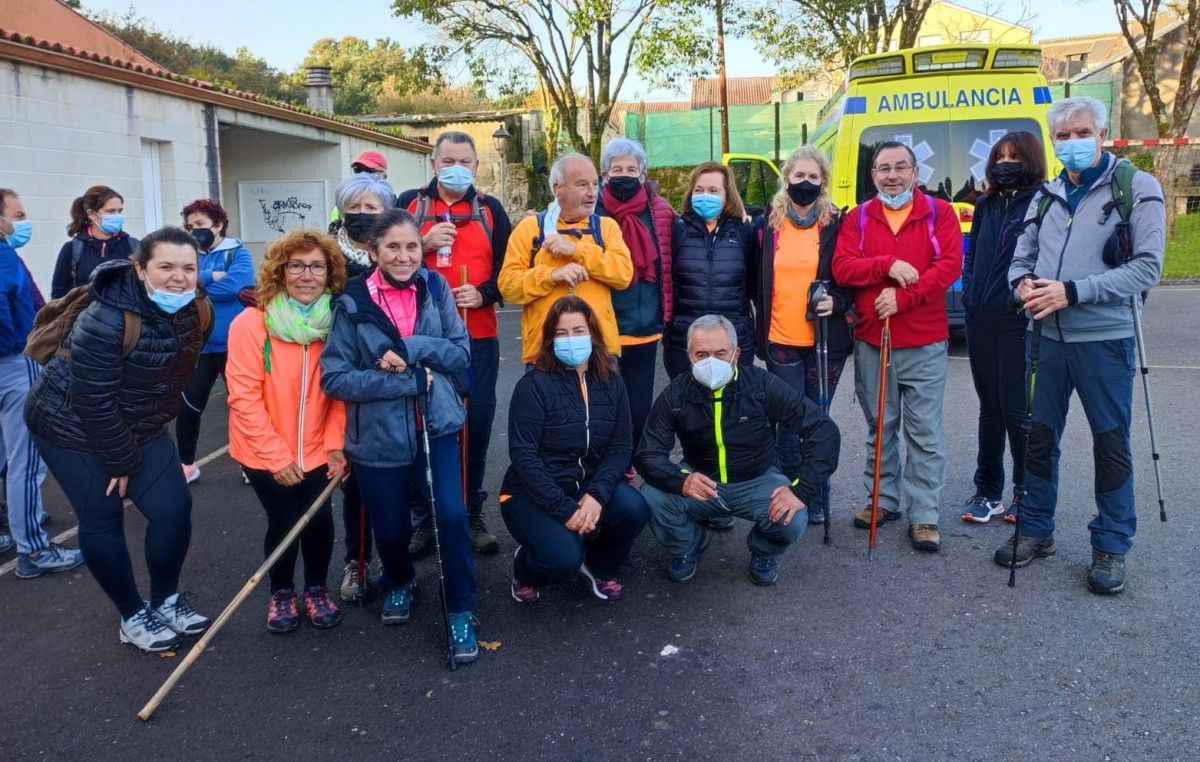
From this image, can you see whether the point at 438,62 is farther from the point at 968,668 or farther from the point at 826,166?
the point at 968,668

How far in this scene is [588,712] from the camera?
317 centimetres

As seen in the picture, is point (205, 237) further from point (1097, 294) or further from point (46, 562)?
point (1097, 294)

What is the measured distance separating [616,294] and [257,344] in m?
1.90

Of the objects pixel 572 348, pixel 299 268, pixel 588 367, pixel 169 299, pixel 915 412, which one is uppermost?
pixel 299 268

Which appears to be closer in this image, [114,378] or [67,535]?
[114,378]

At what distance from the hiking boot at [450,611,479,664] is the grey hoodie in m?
2.90

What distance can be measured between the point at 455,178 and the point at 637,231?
0.98 meters

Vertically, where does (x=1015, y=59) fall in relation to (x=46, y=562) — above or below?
above

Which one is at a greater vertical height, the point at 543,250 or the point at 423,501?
the point at 543,250

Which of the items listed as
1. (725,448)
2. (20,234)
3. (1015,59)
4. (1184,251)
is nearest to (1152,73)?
(1184,251)

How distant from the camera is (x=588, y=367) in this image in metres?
4.16


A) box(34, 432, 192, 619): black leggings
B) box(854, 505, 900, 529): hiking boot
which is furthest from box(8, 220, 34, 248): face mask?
box(854, 505, 900, 529): hiking boot

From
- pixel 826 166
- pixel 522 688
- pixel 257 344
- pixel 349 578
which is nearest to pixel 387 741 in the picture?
pixel 522 688

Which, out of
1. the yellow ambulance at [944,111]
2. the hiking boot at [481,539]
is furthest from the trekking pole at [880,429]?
the yellow ambulance at [944,111]
